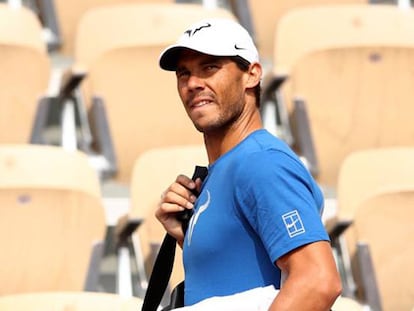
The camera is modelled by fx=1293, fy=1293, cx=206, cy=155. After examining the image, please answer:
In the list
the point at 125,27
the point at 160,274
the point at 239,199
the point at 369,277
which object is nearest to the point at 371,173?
the point at 369,277

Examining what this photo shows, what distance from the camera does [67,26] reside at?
14.6ft

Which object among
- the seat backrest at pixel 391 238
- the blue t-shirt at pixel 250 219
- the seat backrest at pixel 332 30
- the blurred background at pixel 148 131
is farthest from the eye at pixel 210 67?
the seat backrest at pixel 332 30

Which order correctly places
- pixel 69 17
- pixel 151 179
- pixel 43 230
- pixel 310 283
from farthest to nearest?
pixel 69 17, pixel 151 179, pixel 43 230, pixel 310 283

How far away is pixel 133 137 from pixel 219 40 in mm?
2103

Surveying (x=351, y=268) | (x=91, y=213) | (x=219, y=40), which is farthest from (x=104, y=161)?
(x=219, y=40)

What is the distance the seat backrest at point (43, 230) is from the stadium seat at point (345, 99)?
2.88ft

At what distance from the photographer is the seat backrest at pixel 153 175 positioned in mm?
3460

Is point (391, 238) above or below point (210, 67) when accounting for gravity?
below

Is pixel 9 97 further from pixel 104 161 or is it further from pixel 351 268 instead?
pixel 351 268

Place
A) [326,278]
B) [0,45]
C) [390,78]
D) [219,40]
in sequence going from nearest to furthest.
Result: [326,278] → [219,40] → [0,45] → [390,78]

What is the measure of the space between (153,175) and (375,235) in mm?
614

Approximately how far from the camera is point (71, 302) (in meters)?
2.66

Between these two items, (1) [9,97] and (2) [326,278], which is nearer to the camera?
(2) [326,278]

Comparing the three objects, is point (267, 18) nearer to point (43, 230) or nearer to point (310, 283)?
point (43, 230)
